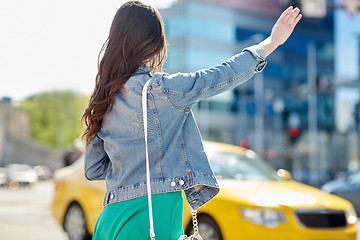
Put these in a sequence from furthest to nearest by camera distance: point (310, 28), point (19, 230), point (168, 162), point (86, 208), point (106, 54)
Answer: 1. point (310, 28)
2. point (19, 230)
3. point (86, 208)
4. point (106, 54)
5. point (168, 162)

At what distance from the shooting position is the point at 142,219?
178 centimetres

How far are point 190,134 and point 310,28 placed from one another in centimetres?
4911

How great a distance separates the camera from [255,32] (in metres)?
43.6

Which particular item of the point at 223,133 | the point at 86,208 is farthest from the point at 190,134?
the point at 223,133

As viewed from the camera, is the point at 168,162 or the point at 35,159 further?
the point at 35,159

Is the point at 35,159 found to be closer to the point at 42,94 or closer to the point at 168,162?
the point at 42,94

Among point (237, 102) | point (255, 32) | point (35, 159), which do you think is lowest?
point (35, 159)

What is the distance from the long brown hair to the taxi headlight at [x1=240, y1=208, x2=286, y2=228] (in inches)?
138

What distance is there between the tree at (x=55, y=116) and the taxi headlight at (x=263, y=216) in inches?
2053

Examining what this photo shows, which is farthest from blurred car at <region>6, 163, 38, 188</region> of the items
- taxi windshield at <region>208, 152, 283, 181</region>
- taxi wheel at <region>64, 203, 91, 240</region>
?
taxi windshield at <region>208, 152, 283, 181</region>

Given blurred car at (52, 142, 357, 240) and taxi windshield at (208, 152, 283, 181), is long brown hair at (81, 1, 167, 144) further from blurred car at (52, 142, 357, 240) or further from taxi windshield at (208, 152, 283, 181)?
taxi windshield at (208, 152, 283, 181)

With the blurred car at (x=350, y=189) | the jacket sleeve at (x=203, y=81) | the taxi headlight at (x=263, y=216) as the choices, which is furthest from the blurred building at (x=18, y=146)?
the jacket sleeve at (x=203, y=81)

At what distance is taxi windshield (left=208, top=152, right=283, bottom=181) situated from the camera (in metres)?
6.16

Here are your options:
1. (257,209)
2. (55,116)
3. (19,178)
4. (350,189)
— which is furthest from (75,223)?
(55,116)
